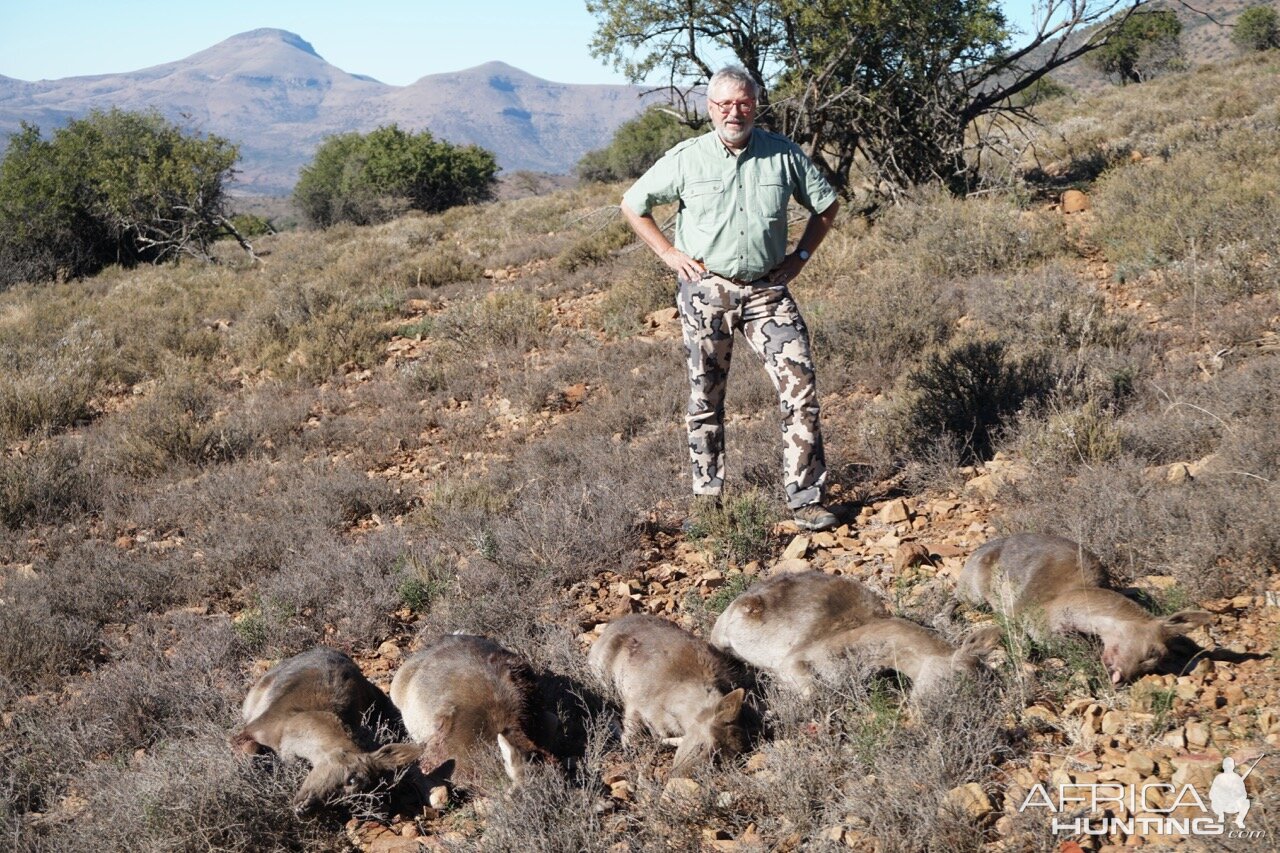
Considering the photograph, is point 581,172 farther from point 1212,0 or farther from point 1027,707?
point 1212,0

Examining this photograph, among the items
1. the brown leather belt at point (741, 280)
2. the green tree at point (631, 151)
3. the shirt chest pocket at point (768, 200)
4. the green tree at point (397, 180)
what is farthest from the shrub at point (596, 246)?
the green tree at point (631, 151)

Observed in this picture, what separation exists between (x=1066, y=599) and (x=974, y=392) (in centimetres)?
313

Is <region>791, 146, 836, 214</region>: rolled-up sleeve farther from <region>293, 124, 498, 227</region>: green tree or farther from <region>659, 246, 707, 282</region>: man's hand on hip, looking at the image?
<region>293, 124, 498, 227</region>: green tree

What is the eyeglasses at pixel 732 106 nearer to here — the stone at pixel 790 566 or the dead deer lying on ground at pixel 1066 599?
the stone at pixel 790 566

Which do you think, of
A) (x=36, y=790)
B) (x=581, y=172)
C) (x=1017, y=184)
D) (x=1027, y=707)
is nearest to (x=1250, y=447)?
(x=1027, y=707)

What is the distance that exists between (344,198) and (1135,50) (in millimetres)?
33679

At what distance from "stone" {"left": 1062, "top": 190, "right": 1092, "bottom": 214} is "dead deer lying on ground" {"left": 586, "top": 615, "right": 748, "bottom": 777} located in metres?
9.95

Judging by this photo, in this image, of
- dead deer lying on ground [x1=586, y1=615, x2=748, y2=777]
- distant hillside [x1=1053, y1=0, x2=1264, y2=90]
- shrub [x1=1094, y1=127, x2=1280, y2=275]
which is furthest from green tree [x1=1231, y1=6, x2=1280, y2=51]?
dead deer lying on ground [x1=586, y1=615, x2=748, y2=777]

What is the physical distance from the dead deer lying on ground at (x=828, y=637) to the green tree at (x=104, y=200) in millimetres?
23933

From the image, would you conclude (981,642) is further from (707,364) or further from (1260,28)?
(1260,28)

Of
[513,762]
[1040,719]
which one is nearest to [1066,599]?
[1040,719]

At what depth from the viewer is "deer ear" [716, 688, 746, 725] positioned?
305 centimetres

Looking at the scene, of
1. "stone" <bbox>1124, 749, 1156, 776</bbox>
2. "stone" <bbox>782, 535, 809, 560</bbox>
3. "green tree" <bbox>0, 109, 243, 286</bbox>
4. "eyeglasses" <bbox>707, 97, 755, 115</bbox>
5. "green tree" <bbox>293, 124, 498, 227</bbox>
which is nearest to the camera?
"stone" <bbox>1124, 749, 1156, 776</bbox>

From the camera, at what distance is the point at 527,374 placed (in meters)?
9.28
